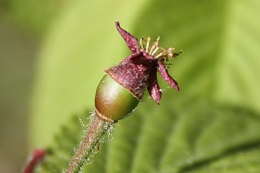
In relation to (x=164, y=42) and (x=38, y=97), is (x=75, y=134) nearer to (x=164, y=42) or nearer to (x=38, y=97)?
(x=164, y=42)

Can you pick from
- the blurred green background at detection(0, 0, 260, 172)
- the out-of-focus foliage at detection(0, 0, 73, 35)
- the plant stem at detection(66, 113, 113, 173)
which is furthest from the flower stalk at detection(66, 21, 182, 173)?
the out-of-focus foliage at detection(0, 0, 73, 35)

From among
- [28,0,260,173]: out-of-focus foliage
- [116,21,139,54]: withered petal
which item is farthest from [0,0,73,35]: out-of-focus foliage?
[116,21,139,54]: withered petal

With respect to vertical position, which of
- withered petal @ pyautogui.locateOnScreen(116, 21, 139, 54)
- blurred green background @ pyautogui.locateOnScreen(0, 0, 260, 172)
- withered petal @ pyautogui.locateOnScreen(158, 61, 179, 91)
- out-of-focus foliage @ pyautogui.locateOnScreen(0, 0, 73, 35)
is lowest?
withered petal @ pyautogui.locateOnScreen(158, 61, 179, 91)

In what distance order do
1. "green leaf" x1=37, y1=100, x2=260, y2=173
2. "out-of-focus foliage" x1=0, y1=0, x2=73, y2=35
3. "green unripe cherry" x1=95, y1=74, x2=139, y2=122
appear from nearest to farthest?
"green unripe cherry" x1=95, y1=74, x2=139, y2=122 < "green leaf" x1=37, y1=100, x2=260, y2=173 < "out-of-focus foliage" x1=0, y1=0, x2=73, y2=35

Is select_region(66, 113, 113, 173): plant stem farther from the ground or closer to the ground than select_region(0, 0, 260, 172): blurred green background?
closer to the ground

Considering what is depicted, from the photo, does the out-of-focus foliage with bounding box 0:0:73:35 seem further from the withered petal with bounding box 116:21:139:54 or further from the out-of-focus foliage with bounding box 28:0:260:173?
the withered petal with bounding box 116:21:139:54

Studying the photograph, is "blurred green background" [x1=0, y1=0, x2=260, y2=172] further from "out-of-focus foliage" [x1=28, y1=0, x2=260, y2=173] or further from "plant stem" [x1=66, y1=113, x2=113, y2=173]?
"plant stem" [x1=66, y1=113, x2=113, y2=173]

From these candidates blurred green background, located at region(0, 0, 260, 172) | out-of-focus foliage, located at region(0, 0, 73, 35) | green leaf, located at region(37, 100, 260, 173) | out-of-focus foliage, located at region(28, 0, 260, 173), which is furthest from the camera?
out-of-focus foliage, located at region(0, 0, 73, 35)

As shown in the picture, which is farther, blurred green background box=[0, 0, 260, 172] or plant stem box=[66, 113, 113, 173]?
blurred green background box=[0, 0, 260, 172]
